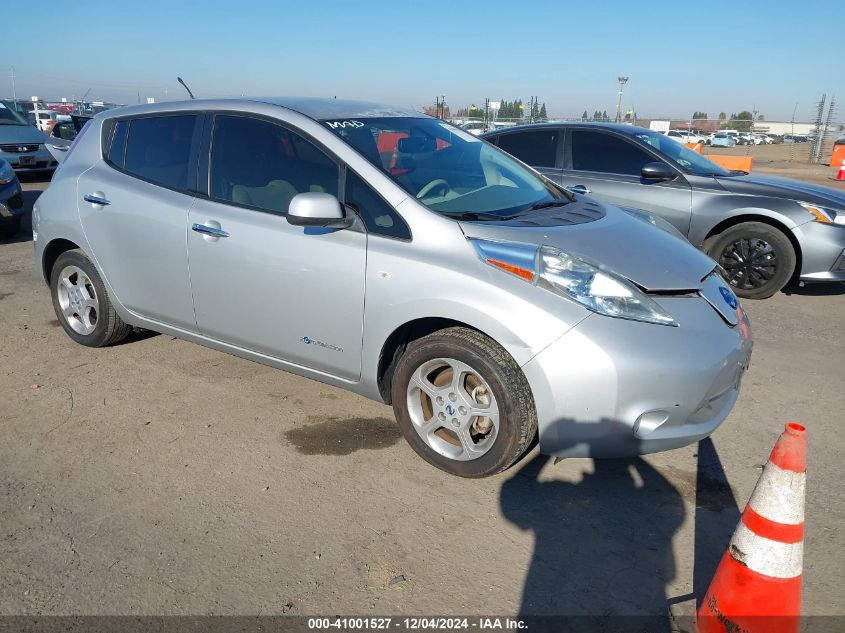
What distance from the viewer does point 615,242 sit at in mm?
3303

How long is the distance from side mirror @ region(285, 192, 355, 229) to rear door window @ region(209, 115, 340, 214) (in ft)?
0.88

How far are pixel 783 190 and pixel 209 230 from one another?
5388 millimetres

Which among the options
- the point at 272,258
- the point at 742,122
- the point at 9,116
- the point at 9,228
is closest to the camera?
the point at 272,258

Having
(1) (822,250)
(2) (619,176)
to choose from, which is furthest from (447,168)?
(1) (822,250)

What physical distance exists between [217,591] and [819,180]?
20982 millimetres

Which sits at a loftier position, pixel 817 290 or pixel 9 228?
pixel 817 290

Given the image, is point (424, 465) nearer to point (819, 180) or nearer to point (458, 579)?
point (458, 579)

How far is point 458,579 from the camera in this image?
2.55 meters

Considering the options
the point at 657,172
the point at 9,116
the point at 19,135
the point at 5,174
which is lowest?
the point at 5,174

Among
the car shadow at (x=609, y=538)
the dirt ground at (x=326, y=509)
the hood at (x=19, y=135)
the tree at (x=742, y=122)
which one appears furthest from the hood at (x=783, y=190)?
the tree at (x=742, y=122)

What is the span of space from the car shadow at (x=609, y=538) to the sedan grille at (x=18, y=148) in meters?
14.2

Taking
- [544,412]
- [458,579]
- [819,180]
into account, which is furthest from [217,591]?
[819,180]

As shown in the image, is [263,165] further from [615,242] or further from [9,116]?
[9,116]

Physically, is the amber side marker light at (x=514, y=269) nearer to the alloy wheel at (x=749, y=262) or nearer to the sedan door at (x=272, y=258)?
the sedan door at (x=272, y=258)
